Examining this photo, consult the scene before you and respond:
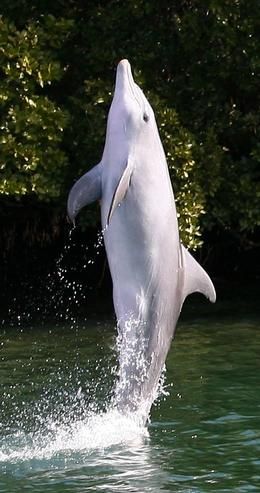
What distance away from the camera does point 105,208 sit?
8844 mm

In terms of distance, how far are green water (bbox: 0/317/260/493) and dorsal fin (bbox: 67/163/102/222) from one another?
1723 mm

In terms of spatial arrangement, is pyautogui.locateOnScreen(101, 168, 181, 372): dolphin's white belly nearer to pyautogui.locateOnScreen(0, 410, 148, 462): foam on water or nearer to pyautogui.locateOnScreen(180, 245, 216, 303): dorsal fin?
pyautogui.locateOnScreen(180, 245, 216, 303): dorsal fin

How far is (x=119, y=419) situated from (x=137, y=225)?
1.57 meters

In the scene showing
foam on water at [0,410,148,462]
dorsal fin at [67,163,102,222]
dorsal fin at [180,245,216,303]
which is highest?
dorsal fin at [67,163,102,222]

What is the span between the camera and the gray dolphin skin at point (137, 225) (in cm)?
890

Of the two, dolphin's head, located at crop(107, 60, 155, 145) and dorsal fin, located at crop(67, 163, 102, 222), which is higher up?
dolphin's head, located at crop(107, 60, 155, 145)

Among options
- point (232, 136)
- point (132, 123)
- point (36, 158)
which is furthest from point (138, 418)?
point (232, 136)

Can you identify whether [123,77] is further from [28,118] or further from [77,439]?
[28,118]

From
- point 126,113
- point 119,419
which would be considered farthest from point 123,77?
point 119,419

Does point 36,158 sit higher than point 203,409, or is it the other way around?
point 36,158

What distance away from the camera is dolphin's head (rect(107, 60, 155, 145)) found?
900 cm

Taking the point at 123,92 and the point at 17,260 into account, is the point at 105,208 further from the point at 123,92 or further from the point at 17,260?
the point at 17,260

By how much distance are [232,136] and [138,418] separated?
7.91 meters

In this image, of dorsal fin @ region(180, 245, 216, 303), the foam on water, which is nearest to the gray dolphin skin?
dorsal fin @ region(180, 245, 216, 303)
